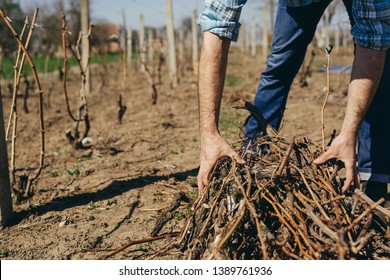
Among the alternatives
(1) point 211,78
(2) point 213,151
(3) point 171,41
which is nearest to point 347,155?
(2) point 213,151

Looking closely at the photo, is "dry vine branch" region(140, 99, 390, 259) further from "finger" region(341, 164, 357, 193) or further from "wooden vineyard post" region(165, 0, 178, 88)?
"wooden vineyard post" region(165, 0, 178, 88)

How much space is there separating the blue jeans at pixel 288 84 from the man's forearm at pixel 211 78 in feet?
1.92

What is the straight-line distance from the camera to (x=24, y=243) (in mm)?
2363

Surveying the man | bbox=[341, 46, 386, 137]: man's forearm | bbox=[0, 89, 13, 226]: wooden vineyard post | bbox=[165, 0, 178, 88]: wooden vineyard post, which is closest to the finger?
the man

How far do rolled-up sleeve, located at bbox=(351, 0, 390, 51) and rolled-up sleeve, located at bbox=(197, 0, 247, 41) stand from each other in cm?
55

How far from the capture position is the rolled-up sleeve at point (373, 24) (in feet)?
6.33

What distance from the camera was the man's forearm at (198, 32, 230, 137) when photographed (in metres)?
2.03

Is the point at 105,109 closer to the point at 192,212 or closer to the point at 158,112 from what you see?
the point at 158,112

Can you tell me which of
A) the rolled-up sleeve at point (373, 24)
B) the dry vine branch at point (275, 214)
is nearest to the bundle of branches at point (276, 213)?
the dry vine branch at point (275, 214)

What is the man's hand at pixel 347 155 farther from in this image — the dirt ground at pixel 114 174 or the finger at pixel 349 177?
the dirt ground at pixel 114 174

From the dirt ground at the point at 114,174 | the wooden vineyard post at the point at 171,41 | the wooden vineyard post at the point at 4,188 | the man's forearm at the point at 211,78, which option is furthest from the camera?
the wooden vineyard post at the point at 171,41

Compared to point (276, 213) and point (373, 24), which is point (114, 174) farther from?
point (373, 24)

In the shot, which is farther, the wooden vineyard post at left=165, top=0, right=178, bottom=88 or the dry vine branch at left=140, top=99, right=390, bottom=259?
the wooden vineyard post at left=165, top=0, right=178, bottom=88
